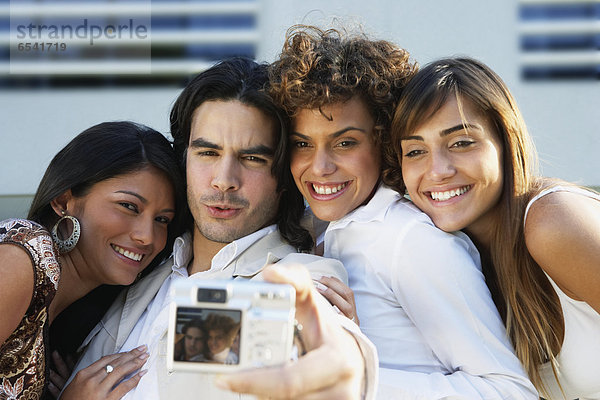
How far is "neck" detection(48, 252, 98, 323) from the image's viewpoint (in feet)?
8.47

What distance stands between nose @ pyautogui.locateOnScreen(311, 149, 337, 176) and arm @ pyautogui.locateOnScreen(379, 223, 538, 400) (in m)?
0.40

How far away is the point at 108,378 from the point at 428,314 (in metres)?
1.09

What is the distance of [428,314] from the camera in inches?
84.4

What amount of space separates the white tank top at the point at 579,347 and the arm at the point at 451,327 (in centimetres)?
21

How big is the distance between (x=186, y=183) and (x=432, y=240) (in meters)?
1.08

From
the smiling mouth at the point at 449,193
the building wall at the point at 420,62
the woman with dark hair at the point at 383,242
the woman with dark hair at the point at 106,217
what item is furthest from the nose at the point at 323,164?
the building wall at the point at 420,62

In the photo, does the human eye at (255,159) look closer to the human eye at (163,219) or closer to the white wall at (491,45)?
the human eye at (163,219)

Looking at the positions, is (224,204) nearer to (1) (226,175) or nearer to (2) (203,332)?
(1) (226,175)

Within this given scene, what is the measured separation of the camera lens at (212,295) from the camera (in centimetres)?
133

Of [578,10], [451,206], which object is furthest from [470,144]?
[578,10]

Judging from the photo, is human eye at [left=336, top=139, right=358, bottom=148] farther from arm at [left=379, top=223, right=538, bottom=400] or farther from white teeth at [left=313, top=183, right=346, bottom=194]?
arm at [left=379, top=223, right=538, bottom=400]

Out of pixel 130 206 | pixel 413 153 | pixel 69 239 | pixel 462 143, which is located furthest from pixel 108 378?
pixel 462 143

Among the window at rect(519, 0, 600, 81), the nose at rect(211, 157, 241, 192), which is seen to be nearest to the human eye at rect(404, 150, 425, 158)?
the nose at rect(211, 157, 241, 192)

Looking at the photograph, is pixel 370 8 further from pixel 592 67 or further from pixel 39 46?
pixel 39 46
